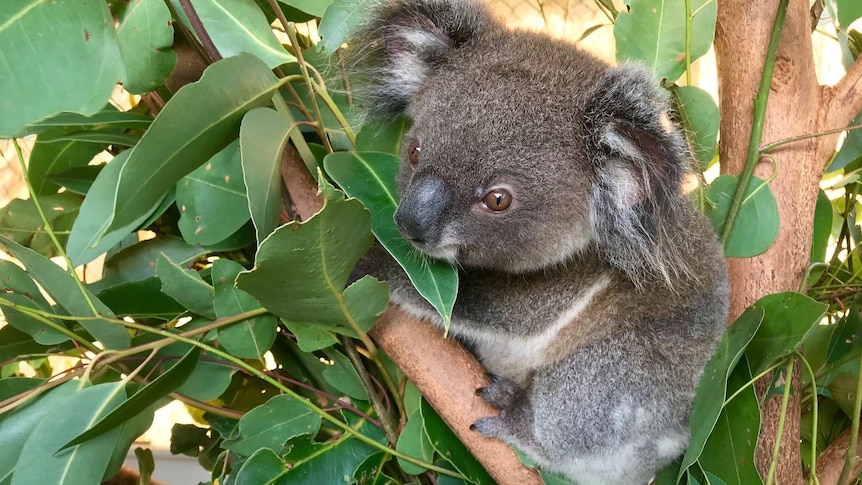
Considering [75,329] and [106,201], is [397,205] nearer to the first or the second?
[106,201]

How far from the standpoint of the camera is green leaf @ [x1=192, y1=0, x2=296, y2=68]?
1.16 meters

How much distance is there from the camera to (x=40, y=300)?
4.21ft

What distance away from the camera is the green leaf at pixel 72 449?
1.12 m

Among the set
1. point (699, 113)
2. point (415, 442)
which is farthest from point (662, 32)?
point (415, 442)

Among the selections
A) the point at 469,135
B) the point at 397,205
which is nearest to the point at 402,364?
the point at 397,205

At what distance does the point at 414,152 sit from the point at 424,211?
20cm

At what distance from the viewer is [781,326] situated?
1.30 meters

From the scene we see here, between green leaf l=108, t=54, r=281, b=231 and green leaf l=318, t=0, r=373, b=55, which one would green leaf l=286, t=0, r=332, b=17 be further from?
green leaf l=108, t=54, r=281, b=231

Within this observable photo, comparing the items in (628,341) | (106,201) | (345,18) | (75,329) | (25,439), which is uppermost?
(345,18)

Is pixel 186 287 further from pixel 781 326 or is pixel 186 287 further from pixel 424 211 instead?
pixel 781 326

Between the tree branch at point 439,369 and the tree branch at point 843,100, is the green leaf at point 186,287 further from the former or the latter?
the tree branch at point 843,100

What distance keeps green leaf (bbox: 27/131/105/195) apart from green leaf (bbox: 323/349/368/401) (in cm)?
71

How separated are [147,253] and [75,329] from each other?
21 centimetres

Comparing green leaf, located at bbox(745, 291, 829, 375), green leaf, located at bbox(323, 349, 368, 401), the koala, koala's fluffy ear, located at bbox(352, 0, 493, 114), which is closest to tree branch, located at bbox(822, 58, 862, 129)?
the koala
